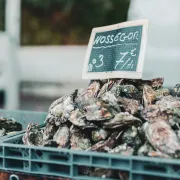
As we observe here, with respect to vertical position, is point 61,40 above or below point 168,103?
above

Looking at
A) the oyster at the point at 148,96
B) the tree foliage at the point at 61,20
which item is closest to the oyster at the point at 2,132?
the oyster at the point at 148,96

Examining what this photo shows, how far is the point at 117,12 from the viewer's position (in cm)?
770

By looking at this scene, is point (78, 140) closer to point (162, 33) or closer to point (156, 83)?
point (156, 83)

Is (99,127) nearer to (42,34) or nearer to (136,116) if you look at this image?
(136,116)

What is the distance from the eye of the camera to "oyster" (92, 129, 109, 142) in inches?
44.9

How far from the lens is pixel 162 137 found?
3.47 ft

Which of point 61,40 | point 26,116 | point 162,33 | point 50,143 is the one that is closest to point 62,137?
point 50,143

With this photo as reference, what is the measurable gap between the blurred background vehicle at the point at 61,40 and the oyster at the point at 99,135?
2388 millimetres

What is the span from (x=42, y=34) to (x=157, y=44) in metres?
4.44

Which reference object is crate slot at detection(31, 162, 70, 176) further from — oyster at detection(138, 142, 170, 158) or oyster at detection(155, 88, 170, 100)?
oyster at detection(155, 88, 170, 100)

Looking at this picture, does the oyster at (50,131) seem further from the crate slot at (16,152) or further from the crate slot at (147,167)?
the crate slot at (147,167)

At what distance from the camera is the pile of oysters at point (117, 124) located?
1067 mm

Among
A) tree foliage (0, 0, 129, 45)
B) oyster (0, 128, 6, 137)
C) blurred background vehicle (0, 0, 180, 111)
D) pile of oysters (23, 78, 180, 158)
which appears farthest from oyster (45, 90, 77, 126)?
tree foliage (0, 0, 129, 45)

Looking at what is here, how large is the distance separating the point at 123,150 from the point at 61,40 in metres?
6.97
